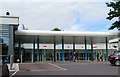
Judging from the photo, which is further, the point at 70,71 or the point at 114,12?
the point at 114,12

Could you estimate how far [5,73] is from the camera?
17344mm

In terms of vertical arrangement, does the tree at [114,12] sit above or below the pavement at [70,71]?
above

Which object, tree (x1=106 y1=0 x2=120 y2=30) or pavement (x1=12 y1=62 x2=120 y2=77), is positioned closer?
pavement (x1=12 y1=62 x2=120 y2=77)

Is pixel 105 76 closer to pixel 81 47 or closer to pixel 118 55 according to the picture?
pixel 118 55

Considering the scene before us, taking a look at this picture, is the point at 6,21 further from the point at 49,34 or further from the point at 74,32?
the point at 74,32

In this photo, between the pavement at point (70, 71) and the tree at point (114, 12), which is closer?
the pavement at point (70, 71)

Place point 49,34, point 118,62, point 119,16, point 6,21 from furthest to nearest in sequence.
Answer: point 49,34
point 119,16
point 6,21
point 118,62

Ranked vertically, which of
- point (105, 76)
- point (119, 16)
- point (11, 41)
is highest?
point (119, 16)

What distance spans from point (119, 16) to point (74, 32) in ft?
21.7

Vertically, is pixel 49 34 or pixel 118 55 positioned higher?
pixel 49 34

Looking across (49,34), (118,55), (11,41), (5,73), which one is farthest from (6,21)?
(5,73)

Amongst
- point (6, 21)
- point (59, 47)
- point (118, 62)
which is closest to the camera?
point (118, 62)

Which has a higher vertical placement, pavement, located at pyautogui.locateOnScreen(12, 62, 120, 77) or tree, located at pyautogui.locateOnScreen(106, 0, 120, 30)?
tree, located at pyautogui.locateOnScreen(106, 0, 120, 30)

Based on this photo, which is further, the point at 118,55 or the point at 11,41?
the point at 11,41
